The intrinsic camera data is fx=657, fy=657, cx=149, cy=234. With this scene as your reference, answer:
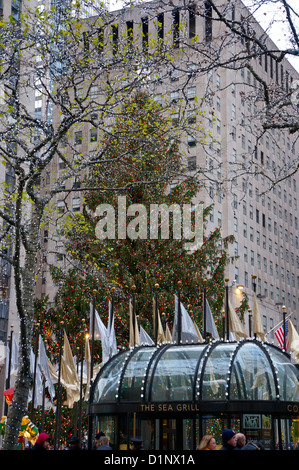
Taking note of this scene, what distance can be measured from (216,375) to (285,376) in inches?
88.2

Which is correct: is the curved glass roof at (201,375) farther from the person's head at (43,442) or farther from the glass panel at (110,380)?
the person's head at (43,442)

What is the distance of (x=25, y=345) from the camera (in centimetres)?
1806

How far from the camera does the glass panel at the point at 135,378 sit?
21594 millimetres

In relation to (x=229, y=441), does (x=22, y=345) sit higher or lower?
higher

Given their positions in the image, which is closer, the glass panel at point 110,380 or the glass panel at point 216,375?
the glass panel at point 216,375

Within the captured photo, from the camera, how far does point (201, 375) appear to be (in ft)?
68.2

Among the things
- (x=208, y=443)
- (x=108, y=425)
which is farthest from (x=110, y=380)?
(x=208, y=443)

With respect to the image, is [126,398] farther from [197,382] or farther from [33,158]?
[33,158]

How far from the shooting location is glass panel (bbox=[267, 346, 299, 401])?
2059 centimetres

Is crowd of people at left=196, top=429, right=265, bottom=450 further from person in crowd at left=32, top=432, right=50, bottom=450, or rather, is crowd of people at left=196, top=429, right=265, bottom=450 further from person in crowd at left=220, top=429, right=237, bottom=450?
person in crowd at left=32, top=432, right=50, bottom=450

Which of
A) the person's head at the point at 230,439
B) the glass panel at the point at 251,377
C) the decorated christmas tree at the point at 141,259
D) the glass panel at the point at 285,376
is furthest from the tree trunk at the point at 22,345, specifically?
the decorated christmas tree at the point at 141,259

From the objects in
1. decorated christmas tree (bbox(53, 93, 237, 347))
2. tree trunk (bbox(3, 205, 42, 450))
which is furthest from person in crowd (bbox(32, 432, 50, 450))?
decorated christmas tree (bbox(53, 93, 237, 347))

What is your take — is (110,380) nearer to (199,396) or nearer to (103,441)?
(199,396)

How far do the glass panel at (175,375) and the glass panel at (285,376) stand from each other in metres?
2.46
